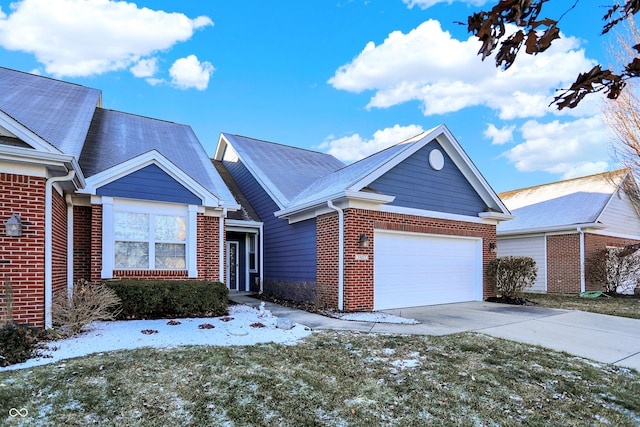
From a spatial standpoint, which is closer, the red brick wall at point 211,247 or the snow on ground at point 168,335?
the snow on ground at point 168,335

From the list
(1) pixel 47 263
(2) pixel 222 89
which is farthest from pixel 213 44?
(1) pixel 47 263

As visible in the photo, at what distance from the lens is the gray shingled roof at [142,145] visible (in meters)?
9.95

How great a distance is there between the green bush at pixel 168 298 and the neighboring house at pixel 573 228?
14220 millimetres

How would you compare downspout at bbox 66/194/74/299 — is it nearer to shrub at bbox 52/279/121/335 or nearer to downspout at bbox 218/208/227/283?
shrub at bbox 52/279/121/335

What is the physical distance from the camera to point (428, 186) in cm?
1127

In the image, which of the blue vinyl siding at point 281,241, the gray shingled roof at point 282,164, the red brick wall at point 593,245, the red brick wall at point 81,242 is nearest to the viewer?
the red brick wall at point 81,242

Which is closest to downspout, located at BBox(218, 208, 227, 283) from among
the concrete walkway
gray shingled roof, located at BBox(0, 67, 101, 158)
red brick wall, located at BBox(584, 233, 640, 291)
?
the concrete walkway

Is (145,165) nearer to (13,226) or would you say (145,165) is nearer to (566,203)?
(13,226)

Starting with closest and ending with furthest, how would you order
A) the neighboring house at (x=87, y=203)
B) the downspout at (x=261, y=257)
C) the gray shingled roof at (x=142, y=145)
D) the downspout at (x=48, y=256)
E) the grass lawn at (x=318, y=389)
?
the grass lawn at (x=318, y=389)
the neighboring house at (x=87, y=203)
the downspout at (x=48, y=256)
the gray shingled roof at (x=142, y=145)
the downspout at (x=261, y=257)

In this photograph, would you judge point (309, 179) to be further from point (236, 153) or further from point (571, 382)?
point (571, 382)

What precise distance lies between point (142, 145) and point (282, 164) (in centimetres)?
578

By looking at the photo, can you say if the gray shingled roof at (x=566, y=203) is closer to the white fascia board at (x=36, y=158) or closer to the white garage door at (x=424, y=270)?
the white garage door at (x=424, y=270)

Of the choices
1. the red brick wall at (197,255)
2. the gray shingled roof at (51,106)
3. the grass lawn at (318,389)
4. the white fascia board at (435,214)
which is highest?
the gray shingled roof at (51,106)

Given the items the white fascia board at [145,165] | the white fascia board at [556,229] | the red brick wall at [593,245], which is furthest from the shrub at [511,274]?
the white fascia board at [145,165]
